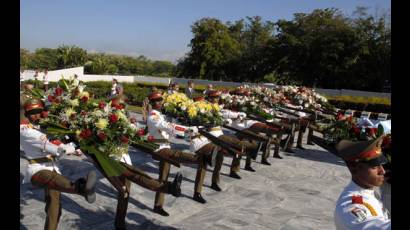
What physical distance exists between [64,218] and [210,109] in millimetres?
3589

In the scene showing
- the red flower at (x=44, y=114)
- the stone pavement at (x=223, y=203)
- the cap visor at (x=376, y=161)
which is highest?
the red flower at (x=44, y=114)

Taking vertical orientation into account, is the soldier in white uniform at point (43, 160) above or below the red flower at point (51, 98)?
below

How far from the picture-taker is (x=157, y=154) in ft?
23.7

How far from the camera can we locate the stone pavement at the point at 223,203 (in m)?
6.52

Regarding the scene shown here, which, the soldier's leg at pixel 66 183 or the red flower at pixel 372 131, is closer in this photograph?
the soldier's leg at pixel 66 183

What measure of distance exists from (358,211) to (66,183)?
364 centimetres

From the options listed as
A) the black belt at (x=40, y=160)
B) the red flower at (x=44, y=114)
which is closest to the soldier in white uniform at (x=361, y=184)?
the black belt at (x=40, y=160)

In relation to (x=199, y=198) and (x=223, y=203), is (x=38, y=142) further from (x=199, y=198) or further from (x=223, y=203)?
(x=223, y=203)

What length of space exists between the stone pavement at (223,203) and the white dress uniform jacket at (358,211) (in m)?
3.51

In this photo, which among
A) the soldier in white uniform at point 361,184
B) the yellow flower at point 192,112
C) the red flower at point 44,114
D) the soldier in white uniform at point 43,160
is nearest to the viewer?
the soldier in white uniform at point 361,184

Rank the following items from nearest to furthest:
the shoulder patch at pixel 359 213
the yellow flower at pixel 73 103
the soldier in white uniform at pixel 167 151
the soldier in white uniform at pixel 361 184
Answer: the shoulder patch at pixel 359 213
the soldier in white uniform at pixel 361 184
the yellow flower at pixel 73 103
the soldier in white uniform at pixel 167 151

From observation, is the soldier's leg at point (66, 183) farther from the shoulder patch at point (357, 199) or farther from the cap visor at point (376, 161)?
the cap visor at point (376, 161)

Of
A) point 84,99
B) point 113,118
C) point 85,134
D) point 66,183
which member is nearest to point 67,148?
point 85,134
